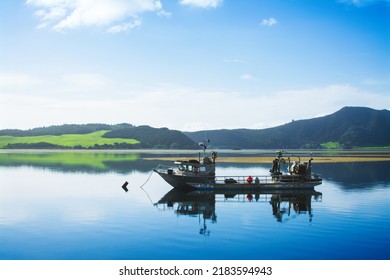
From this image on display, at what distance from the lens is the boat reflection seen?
42.6 meters

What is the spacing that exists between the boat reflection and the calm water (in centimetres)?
12

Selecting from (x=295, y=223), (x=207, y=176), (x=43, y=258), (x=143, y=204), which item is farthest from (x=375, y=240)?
(x=207, y=176)

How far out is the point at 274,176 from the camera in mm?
62406

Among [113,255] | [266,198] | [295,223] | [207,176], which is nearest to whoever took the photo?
[113,255]

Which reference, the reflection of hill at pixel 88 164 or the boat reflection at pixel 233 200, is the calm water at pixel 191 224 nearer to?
the boat reflection at pixel 233 200

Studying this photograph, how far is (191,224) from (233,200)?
Result: 16.8 m

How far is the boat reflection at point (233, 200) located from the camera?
42553 mm

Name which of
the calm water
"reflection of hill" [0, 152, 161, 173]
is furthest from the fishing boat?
"reflection of hill" [0, 152, 161, 173]

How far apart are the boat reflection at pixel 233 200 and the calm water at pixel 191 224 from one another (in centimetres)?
12

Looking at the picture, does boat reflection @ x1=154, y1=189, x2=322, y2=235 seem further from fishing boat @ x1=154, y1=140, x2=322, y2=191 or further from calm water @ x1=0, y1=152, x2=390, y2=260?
fishing boat @ x1=154, y1=140, x2=322, y2=191

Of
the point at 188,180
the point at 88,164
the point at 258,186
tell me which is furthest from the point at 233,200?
the point at 88,164

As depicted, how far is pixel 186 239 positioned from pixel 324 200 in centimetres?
2691

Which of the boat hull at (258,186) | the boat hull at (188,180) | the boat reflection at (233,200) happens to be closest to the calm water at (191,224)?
the boat reflection at (233,200)
